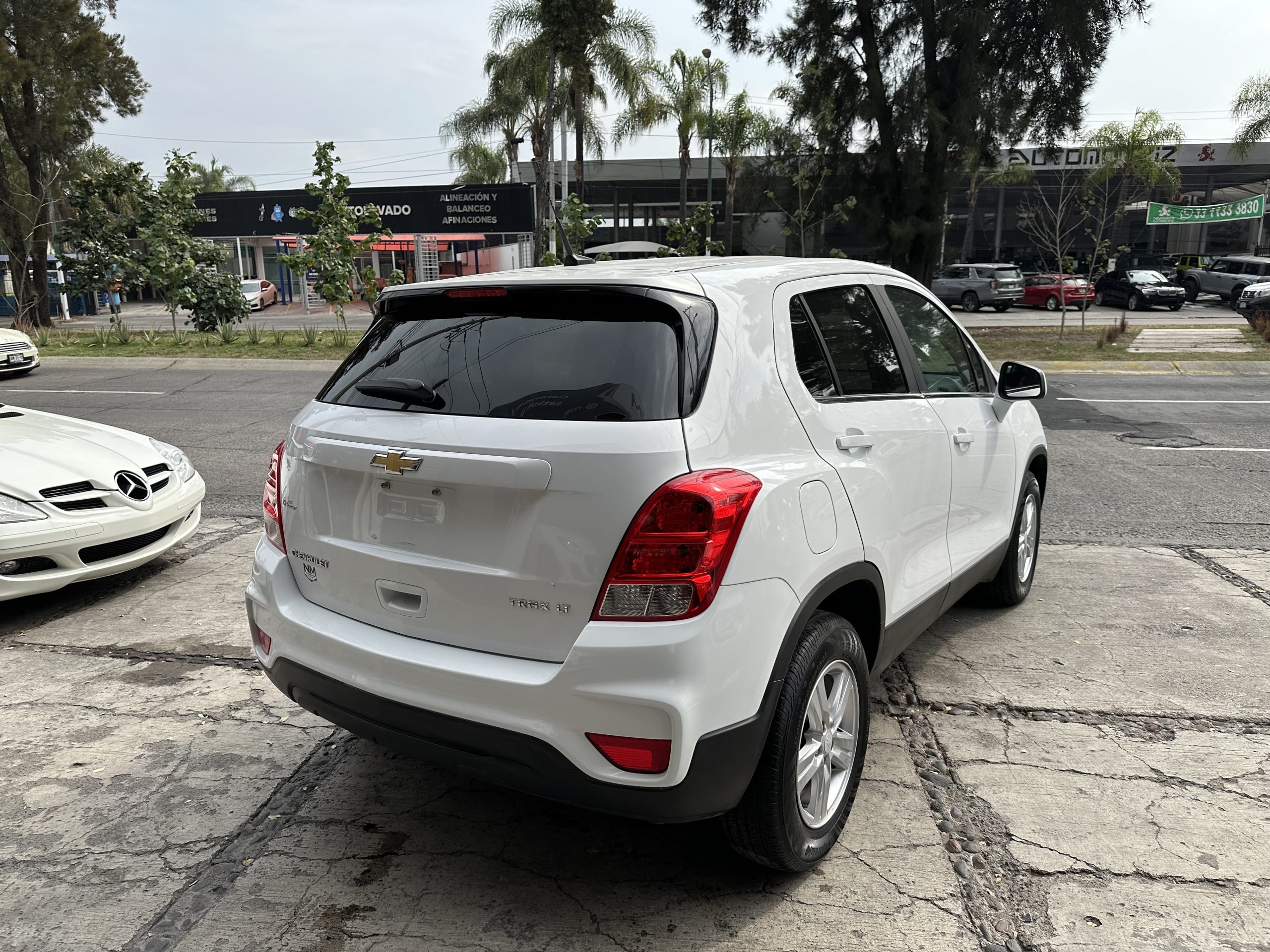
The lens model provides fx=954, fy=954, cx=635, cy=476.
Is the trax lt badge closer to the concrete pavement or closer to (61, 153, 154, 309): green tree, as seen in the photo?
the concrete pavement

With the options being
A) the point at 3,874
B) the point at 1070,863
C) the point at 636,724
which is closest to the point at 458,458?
the point at 636,724

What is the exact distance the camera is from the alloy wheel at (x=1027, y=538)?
15.4ft

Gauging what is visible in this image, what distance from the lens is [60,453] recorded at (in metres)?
5.05

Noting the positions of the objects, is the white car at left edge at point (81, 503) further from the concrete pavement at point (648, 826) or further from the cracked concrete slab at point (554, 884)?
the cracked concrete slab at point (554, 884)

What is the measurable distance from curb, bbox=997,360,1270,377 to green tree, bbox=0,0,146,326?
24865mm

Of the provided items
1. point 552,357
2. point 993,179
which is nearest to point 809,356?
point 552,357

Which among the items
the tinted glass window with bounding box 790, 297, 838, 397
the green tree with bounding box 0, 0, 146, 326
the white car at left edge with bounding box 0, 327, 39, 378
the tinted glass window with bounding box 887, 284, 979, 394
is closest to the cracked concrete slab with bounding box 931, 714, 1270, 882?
the tinted glass window with bounding box 887, 284, 979, 394

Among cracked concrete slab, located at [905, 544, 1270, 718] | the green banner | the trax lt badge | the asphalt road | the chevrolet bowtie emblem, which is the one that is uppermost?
the green banner

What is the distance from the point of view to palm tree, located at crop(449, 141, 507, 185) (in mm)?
45875

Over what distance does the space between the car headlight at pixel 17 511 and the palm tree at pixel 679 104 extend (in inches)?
1347

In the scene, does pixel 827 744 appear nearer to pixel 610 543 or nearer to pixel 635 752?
pixel 635 752

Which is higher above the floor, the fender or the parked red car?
the fender

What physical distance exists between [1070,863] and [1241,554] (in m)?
3.83

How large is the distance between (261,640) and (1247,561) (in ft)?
17.7
